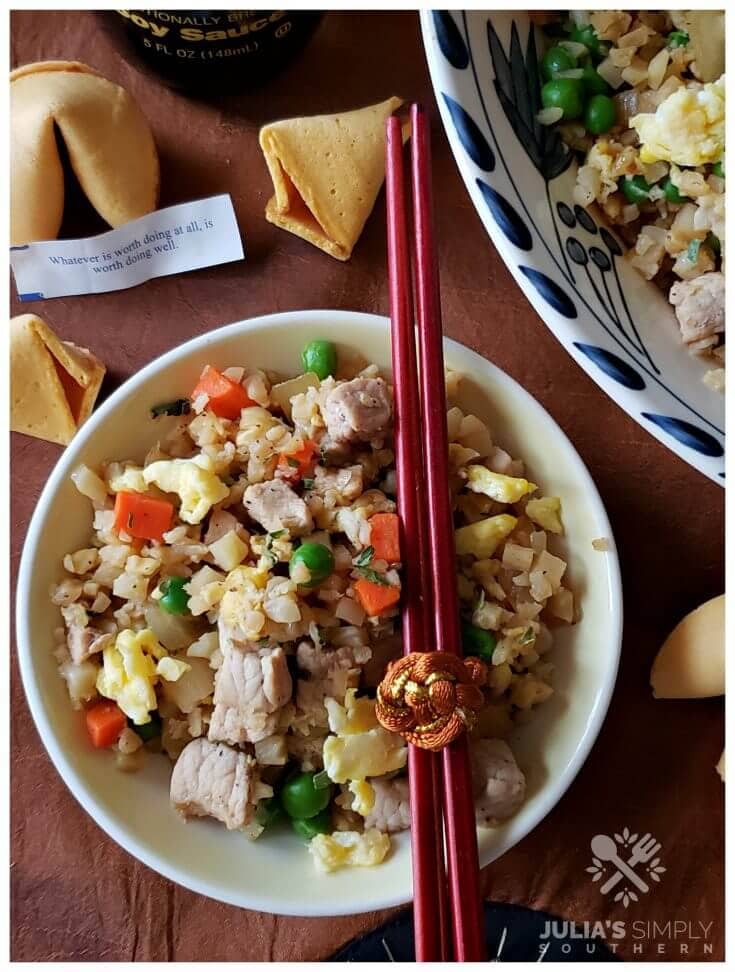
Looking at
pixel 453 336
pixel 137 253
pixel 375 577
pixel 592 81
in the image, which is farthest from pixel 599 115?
pixel 137 253

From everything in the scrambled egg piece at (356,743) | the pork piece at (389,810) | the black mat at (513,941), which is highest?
the scrambled egg piece at (356,743)

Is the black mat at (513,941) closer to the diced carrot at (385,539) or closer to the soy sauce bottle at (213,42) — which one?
the diced carrot at (385,539)

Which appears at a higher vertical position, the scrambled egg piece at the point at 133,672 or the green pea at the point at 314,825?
the scrambled egg piece at the point at 133,672

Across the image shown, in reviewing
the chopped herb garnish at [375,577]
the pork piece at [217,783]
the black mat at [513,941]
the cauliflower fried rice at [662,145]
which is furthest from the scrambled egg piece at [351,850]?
the cauliflower fried rice at [662,145]

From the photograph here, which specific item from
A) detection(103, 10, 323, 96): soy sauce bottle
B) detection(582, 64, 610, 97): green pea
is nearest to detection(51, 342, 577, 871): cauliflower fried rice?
detection(582, 64, 610, 97): green pea

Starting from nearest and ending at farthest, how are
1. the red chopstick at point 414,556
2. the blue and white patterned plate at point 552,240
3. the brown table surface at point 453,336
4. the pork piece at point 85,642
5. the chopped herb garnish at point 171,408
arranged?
1. the blue and white patterned plate at point 552,240
2. the red chopstick at point 414,556
3. the pork piece at point 85,642
4. the chopped herb garnish at point 171,408
5. the brown table surface at point 453,336

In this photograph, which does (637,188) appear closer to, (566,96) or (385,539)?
(566,96)
